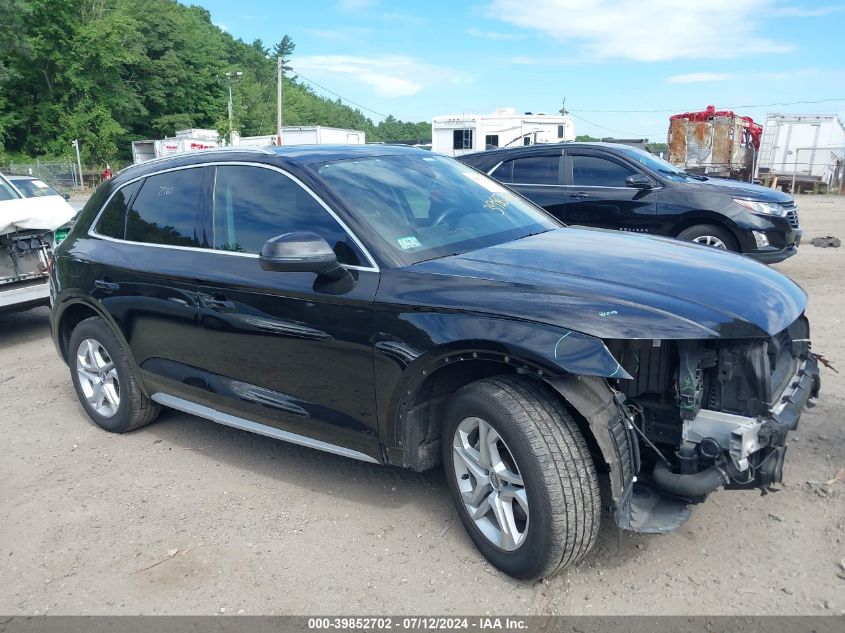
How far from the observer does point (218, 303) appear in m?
3.79

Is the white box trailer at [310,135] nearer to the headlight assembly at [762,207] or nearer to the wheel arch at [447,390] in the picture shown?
the headlight assembly at [762,207]

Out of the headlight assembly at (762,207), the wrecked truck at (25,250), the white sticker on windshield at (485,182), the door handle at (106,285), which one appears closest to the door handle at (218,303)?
the door handle at (106,285)

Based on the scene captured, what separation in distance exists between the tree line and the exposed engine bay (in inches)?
1415

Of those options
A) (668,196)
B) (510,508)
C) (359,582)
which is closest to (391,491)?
(359,582)

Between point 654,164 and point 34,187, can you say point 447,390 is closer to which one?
point 654,164

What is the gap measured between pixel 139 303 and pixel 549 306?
2.69 metres

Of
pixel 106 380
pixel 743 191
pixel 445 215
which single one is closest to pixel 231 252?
pixel 445 215

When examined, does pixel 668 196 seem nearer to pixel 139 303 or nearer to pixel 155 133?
pixel 139 303

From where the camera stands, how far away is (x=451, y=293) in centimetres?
300

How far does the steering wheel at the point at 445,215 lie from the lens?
145 inches

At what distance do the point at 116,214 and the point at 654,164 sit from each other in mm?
6469

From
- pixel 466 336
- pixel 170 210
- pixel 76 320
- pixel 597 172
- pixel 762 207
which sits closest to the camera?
pixel 466 336

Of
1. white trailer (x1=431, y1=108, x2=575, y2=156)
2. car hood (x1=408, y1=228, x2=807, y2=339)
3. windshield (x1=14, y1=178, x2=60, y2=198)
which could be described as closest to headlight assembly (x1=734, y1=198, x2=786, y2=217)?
car hood (x1=408, y1=228, x2=807, y2=339)

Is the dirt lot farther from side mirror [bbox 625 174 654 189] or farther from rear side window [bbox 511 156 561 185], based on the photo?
rear side window [bbox 511 156 561 185]
